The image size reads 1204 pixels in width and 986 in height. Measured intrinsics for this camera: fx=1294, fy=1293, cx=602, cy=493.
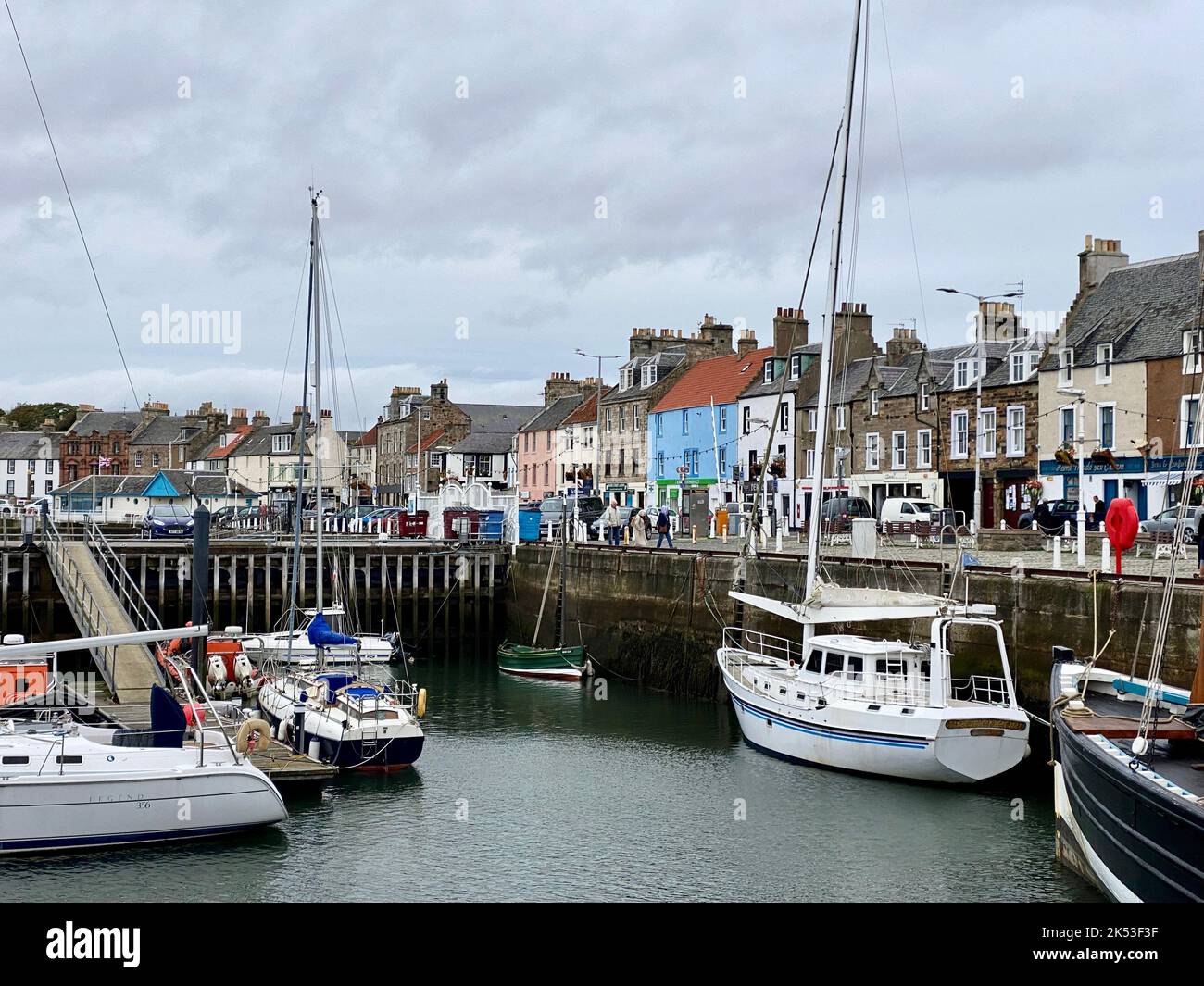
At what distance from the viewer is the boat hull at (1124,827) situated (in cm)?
1147

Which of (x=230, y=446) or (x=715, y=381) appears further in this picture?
(x=230, y=446)

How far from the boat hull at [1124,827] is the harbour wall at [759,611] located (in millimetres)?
3157

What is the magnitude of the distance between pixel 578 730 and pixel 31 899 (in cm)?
1390

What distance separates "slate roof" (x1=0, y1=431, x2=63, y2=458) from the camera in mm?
104875

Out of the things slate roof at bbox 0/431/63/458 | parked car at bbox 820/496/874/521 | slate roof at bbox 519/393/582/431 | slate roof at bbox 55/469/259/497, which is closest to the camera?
parked car at bbox 820/496/874/521

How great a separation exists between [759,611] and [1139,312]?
18056 mm

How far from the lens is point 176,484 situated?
67812 millimetres

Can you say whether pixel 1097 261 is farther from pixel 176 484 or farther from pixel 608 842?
pixel 176 484

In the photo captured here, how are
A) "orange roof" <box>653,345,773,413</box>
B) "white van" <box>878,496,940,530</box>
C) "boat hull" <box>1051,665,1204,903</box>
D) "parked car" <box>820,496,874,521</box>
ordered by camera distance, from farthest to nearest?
1. "orange roof" <box>653,345,773,413</box>
2. "parked car" <box>820,496,874,521</box>
3. "white van" <box>878,496,940,530</box>
4. "boat hull" <box>1051,665,1204,903</box>

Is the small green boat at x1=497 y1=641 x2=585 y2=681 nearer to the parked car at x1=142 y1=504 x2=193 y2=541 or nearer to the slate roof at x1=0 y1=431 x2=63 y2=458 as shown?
the parked car at x1=142 y1=504 x2=193 y2=541

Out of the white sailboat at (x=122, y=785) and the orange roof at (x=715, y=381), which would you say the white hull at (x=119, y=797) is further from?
the orange roof at (x=715, y=381)

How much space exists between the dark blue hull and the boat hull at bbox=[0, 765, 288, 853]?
4253 millimetres

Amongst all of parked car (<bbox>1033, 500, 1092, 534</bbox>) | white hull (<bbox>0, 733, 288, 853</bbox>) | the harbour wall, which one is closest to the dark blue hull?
white hull (<bbox>0, 733, 288, 853</bbox>)

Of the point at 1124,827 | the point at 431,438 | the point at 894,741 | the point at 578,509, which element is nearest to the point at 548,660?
the point at 894,741
